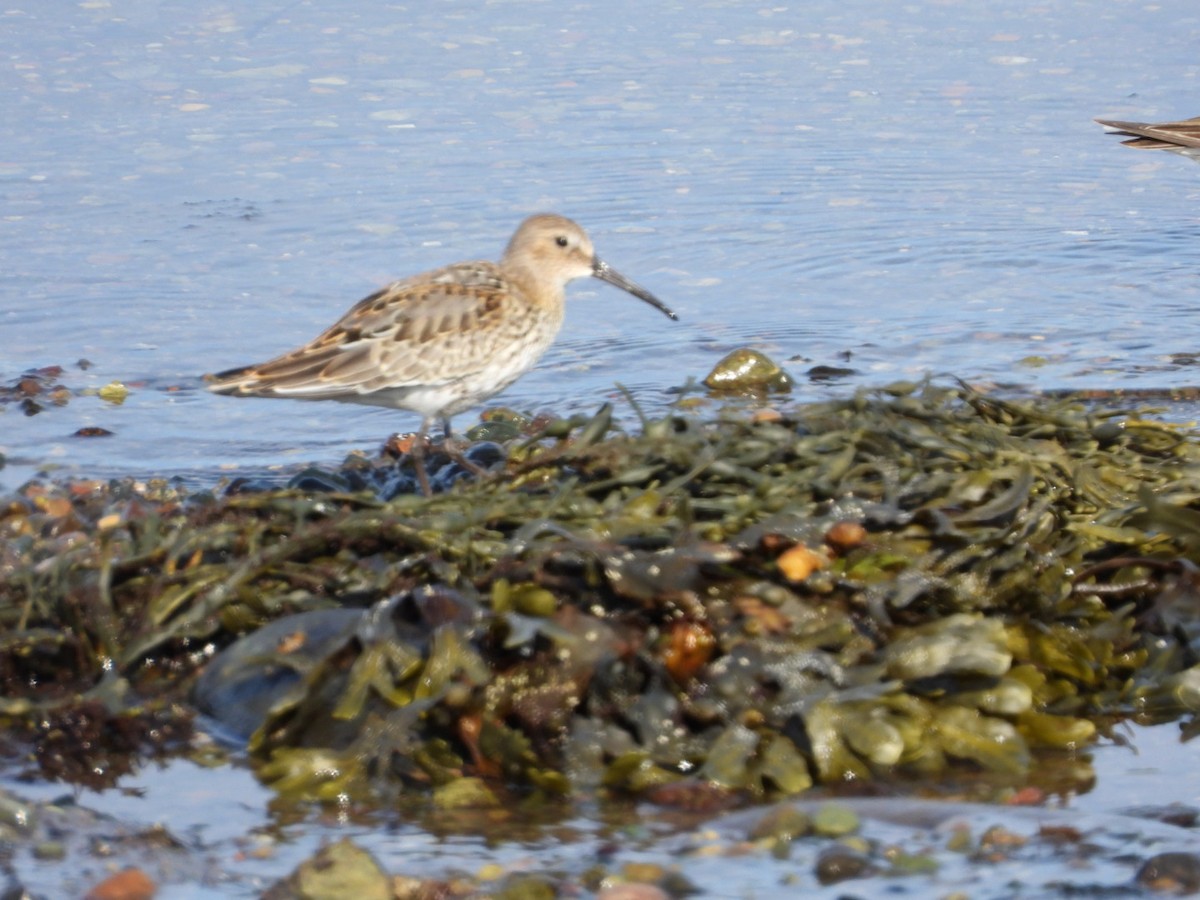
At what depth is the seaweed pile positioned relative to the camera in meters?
3.50

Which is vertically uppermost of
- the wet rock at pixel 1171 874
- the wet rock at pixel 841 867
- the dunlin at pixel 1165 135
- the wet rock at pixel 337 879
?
the dunlin at pixel 1165 135

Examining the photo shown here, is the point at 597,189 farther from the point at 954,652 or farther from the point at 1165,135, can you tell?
the point at 954,652

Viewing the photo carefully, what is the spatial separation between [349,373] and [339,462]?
0.76 m

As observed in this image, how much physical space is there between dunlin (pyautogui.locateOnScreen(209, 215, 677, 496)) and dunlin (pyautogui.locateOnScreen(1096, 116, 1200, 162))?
3.88 metres

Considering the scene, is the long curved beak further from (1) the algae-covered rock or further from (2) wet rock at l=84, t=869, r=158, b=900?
(2) wet rock at l=84, t=869, r=158, b=900

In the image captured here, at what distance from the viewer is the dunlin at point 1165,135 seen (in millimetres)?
8555

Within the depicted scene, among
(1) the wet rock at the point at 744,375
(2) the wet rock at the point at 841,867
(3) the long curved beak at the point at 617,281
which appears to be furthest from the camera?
(1) the wet rock at the point at 744,375

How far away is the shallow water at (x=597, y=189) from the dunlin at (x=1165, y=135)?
0.48m

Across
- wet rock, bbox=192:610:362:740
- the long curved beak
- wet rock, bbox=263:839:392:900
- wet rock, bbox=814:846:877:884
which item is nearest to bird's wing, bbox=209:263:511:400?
the long curved beak

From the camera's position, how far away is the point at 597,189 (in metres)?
9.34

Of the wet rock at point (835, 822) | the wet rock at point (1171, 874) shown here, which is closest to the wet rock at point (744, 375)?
the wet rock at point (835, 822)

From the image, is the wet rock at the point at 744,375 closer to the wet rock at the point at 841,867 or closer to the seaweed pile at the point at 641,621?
the seaweed pile at the point at 641,621

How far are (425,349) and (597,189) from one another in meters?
3.95

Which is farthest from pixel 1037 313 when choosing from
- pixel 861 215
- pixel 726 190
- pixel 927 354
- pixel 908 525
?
pixel 908 525
